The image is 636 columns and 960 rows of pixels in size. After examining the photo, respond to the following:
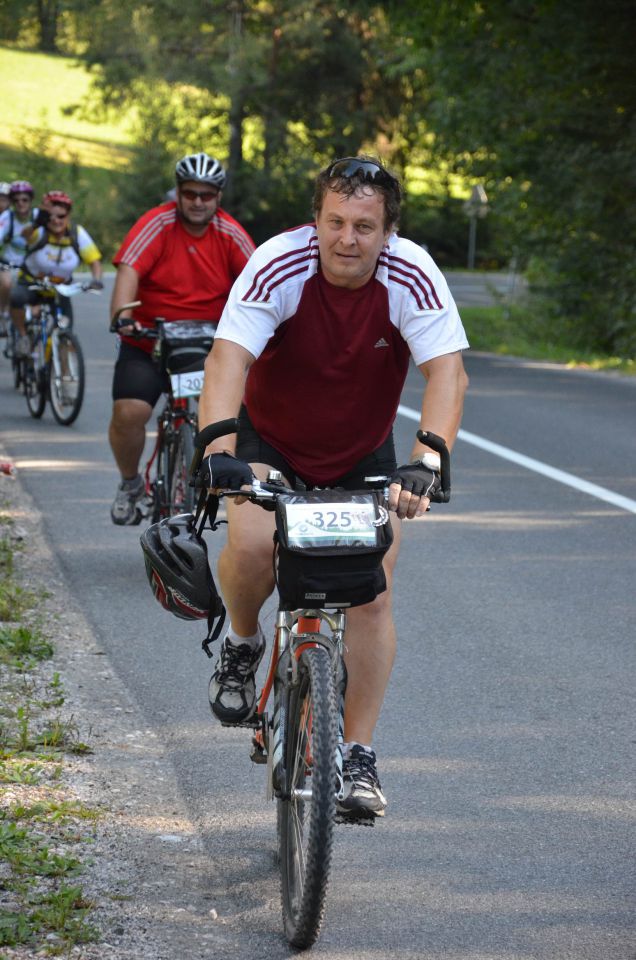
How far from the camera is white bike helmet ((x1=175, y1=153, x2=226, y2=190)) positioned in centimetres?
782

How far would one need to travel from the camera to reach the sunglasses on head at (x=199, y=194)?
7.95m

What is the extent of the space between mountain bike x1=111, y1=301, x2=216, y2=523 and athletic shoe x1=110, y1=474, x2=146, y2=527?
40cm

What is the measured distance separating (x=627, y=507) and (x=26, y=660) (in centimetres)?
499

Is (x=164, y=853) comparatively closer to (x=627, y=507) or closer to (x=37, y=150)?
(x=627, y=507)

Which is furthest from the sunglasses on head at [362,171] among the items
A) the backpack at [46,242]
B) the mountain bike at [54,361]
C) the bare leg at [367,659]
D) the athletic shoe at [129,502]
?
the backpack at [46,242]

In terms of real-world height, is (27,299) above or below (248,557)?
below

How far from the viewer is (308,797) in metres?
3.70

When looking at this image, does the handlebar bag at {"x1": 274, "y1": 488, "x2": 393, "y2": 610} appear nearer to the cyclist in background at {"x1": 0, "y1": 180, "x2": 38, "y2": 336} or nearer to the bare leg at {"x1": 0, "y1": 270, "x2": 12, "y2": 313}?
the cyclist in background at {"x1": 0, "y1": 180, "x2": 38, "y2": 336}

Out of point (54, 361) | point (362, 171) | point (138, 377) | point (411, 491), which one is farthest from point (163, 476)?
point (54, 361)

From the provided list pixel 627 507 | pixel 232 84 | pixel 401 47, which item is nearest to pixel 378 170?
pixel 627 507

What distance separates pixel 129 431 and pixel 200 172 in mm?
1432

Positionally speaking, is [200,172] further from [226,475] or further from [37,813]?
[226,475]

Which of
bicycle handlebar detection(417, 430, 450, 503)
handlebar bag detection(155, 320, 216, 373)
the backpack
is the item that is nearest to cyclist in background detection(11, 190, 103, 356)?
the backpack

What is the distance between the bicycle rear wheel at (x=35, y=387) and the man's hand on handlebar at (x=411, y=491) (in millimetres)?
10918
